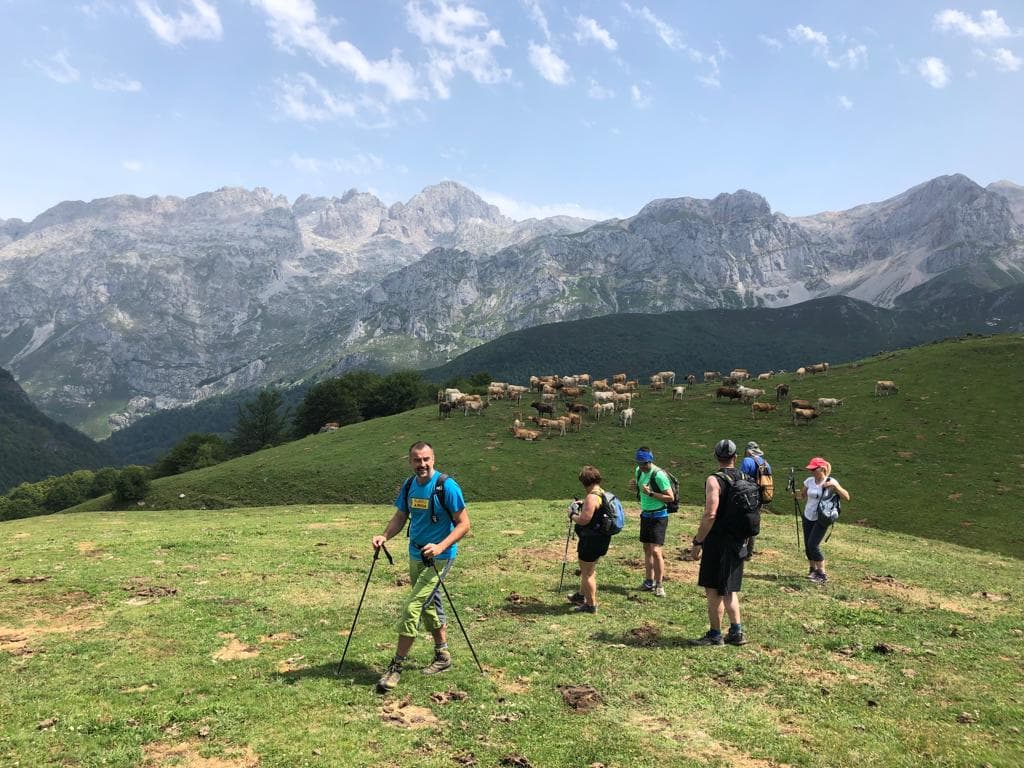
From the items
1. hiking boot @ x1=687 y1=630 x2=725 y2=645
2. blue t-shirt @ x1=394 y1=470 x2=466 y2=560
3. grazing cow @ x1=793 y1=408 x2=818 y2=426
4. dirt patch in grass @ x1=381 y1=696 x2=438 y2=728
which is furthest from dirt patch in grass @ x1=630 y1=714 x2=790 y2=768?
grazing cow @ x1=793 y1=408 x2=818 y2=426

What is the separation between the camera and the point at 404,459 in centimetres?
5603

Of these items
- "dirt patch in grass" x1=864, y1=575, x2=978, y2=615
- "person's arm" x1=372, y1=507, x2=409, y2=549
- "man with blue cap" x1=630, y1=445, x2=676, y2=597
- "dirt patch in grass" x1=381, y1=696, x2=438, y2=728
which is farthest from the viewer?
"man with blue cap" x1=630, y1=445, x2=676, y2=597

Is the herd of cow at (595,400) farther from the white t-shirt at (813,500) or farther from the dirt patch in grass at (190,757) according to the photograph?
the dirt patch in grass at (190,757)

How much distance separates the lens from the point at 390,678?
10.1 meters

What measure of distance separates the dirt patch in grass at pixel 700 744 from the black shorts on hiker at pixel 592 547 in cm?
494

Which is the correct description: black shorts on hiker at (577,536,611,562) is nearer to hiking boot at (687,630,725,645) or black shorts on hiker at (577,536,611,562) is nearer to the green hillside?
hiking boot at (687,630,725,645)

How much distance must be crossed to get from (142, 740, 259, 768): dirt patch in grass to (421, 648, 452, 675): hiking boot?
3.43 m

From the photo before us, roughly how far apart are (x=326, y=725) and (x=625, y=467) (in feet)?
152

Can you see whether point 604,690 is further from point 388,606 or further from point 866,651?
point 388,606

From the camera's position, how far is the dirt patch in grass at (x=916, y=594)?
1564 cm

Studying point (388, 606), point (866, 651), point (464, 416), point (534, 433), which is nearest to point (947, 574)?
point (866, 651)

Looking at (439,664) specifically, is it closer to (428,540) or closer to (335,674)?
(335,674)

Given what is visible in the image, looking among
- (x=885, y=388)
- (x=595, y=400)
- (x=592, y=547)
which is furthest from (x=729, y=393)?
(x=592, y=547)

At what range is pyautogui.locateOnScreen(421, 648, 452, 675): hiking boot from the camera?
10648mm
